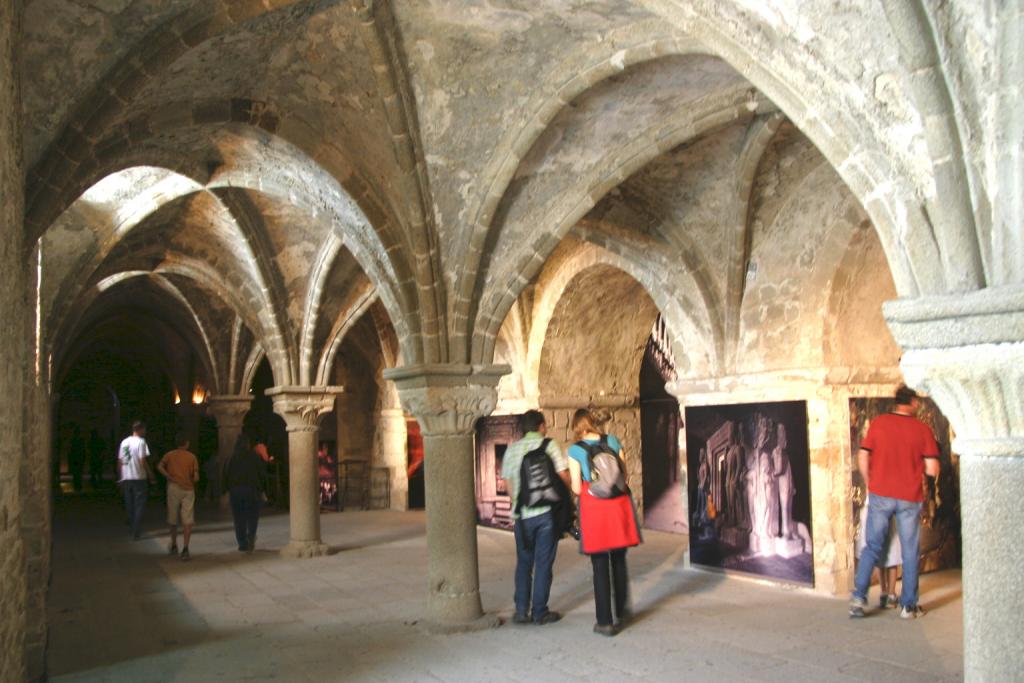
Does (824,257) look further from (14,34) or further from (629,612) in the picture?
(14,34)

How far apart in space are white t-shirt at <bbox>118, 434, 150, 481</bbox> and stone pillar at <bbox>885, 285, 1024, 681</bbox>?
10084 millimetres

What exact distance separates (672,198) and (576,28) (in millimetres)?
2984

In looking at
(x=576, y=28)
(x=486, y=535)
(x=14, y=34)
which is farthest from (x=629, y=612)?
(x=486, y=535)

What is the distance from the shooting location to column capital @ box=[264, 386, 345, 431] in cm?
1003

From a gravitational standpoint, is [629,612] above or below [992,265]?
below

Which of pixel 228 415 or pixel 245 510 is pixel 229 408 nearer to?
pixel 228 415

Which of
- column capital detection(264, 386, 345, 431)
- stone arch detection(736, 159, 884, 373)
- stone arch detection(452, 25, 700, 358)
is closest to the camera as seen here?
stone arch detection(452, 25, 700, 358)

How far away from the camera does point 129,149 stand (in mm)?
5469

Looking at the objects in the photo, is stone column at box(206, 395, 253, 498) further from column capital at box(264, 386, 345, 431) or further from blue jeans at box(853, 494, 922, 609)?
blue jeans at box(853, 494, 922, 609)

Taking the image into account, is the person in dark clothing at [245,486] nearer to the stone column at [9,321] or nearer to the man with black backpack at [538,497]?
the man with black backpack at [538,497]

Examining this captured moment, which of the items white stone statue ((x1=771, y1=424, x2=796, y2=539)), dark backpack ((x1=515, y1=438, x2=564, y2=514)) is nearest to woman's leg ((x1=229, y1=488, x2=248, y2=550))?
dark backpack ((x1=515, y1=438, x2=564, y2=514))

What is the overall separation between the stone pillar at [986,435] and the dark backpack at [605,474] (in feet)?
8.67

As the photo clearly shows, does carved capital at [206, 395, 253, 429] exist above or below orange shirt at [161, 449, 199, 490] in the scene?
above

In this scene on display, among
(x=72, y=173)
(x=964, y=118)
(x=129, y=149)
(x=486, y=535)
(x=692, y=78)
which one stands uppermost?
(x=692, y=78)
